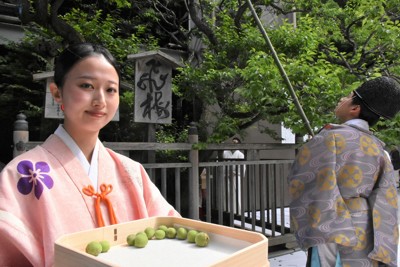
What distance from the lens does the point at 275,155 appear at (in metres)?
8.95

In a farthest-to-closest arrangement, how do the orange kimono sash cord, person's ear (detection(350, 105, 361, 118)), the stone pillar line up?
the stone pillar < person's ear (detection(350, 105, 361, 118)) < the orange kimono sash cord

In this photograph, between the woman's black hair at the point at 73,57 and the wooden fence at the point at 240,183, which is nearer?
the woman's black hair at the point at 73,57

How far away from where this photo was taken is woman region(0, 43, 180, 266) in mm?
1169

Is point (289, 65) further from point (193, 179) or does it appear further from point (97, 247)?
point (97, 247)

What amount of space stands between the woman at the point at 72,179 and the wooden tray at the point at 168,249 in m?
0.16

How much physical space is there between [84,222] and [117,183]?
0.78 ft

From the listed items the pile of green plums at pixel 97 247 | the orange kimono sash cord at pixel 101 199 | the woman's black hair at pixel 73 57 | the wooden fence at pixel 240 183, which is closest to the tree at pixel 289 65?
the wooden fence at pixel 240 183

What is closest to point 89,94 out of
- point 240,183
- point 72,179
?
point 72,179

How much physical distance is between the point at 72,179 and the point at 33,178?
14cm

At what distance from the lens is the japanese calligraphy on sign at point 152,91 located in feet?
13.7

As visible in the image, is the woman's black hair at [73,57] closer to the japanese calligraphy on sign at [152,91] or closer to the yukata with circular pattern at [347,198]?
the yukata with circular pattern at [347,198]

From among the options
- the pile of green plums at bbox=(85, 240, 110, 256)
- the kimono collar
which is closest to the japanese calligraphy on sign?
the kimono collar

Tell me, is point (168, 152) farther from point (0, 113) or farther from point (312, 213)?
point (0, 113)

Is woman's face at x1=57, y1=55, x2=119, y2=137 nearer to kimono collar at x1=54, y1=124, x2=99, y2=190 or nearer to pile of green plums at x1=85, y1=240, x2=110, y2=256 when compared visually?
kimono collar at x1=54, y1=124, x2=99, y2=190
